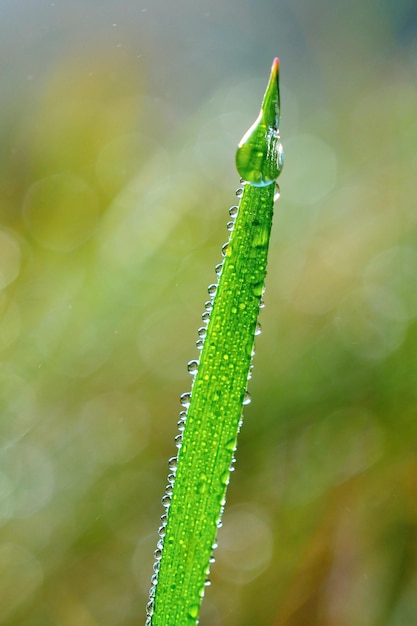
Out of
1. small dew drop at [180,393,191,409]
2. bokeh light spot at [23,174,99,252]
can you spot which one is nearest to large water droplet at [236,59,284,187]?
small dew drop at [180,393,191,409]

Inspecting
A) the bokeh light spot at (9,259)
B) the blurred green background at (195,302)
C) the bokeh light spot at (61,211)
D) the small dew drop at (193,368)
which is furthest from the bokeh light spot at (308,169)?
the small dew drop at (193,368)

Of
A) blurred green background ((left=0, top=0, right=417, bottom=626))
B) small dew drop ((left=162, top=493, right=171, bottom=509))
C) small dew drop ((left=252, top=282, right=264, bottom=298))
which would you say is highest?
blurred green background ((left=0, top=0, right=417, bottom=626))

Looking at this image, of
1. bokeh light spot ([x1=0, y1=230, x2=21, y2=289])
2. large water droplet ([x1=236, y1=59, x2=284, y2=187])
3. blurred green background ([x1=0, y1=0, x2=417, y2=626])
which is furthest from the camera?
bokeh light spot ([x1=0, y1=230, x2=21, y2=289])

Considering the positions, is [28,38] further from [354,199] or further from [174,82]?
[354,199]

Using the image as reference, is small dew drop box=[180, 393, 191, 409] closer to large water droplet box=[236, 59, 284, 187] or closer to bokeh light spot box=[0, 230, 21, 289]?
large water droplet box=[236, 59, 284, 187]

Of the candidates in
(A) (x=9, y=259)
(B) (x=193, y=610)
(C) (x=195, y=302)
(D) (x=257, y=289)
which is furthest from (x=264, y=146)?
(A) (x=9, y=259)

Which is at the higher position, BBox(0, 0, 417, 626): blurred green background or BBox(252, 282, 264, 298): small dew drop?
BBox(0, 0, 417, 626): blurred green background

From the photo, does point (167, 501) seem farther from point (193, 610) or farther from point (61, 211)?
point (61, 211)

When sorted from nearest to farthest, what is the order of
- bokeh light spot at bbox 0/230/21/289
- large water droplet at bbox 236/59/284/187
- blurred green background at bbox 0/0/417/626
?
large water droplet at bbox 236/59/284/187 < blurred green background at bbox 0/0/417/626 < bokeh light spot at bbox 0/230/21/289
